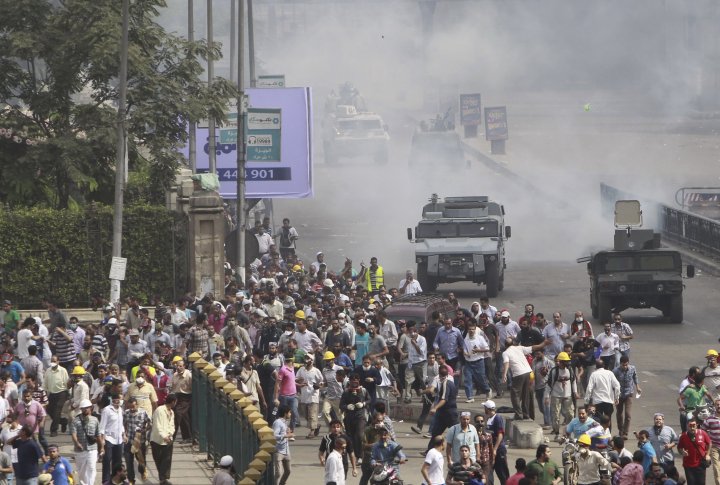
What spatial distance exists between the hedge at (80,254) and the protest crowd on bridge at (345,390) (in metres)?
1.65

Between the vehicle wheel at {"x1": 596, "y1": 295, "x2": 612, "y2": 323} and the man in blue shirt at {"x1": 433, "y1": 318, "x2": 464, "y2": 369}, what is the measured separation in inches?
329

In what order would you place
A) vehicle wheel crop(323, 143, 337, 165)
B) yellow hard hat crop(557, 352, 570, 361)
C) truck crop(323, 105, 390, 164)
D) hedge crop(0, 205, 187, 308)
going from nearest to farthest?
yellow hard hat crop(557, 352, 570, 361) → hedge crop(0, 205, 187, 308) → truck crop(323, 105, 390, 164) → vehicle wheel crop(323, 143, 337, 165)

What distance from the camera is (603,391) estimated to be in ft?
78.0

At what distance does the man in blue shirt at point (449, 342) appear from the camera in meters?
26.2

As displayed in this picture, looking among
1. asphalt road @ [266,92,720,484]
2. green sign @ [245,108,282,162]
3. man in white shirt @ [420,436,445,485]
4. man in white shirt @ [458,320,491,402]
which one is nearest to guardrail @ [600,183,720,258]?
asphalt road @ [266,92,720,484]

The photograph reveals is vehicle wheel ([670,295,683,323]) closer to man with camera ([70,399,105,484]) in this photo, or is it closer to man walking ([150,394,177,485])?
man walking ([150,394,177,485])

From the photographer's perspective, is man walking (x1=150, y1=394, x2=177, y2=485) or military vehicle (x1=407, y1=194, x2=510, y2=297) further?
military vehicle (x1=407, y1=194, x2=510, y2=297)

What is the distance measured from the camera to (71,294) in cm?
3244

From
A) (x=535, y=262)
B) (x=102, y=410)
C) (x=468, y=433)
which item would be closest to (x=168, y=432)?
(x=102, y=410)

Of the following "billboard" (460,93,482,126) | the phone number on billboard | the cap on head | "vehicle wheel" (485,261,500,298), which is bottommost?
the cap on head

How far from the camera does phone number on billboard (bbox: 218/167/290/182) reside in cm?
4406

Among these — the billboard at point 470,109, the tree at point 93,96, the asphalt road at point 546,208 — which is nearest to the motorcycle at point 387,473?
the asphalt road at point 546,208

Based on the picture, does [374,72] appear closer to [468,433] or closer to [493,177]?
[493,177]

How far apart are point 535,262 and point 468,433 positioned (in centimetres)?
2729
